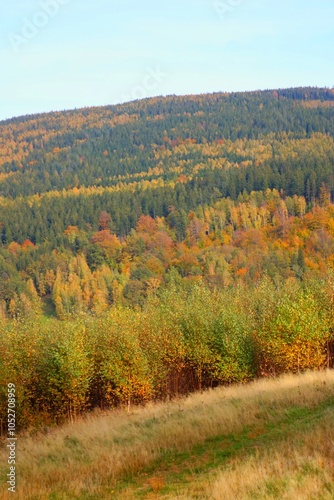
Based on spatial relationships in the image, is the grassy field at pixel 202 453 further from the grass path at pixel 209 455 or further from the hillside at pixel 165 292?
the hillside at pixel 165 292

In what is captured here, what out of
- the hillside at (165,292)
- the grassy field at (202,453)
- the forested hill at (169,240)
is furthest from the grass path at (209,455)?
the forested hill at (169,240)

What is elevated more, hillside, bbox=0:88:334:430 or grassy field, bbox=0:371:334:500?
grassy field, bbox=0:371:334:500

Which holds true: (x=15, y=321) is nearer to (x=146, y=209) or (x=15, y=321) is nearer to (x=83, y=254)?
(x=83, y=254)

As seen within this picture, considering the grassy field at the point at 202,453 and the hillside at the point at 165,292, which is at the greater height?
the grassy field at the point at 202,453

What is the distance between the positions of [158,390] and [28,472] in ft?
79.4

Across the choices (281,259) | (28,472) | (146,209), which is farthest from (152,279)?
(28,472)

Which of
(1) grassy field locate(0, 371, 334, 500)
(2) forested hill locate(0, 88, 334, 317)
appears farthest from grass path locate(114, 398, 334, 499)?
(2) forested hill locate(0, 88, 334, 317)

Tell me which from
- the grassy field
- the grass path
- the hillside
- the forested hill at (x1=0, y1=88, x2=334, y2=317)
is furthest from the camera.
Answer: the forested hill at (x1=0, y1=88, x2=334, y2=317)

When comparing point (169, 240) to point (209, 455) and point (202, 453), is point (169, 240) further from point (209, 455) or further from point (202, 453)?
point (209, 455)

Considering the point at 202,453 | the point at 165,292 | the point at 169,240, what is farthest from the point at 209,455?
the point at 169,240

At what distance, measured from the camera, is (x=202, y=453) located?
1956 cm

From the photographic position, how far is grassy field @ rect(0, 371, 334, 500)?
1458 centimetres

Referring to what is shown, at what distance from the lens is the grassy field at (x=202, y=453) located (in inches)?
574

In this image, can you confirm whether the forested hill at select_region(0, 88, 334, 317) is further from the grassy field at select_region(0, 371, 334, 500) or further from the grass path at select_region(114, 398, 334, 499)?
the grass path at select_region(114, 398, 334, 499)
